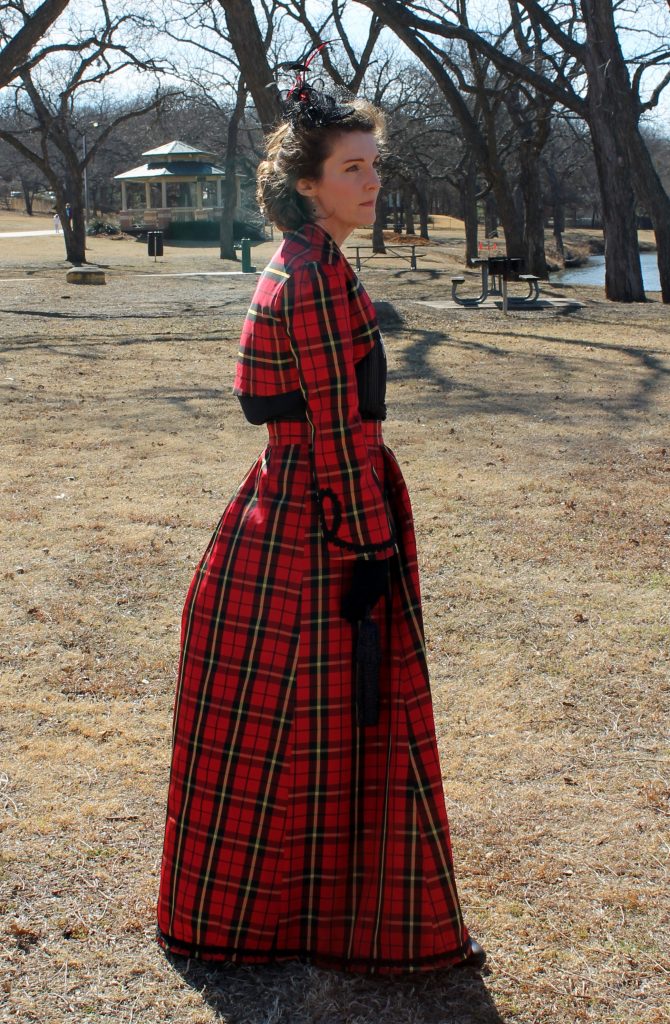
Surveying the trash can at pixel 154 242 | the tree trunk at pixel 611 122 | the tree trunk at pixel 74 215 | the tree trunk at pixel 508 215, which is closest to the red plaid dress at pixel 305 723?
the tree trunk at pixel 611 122

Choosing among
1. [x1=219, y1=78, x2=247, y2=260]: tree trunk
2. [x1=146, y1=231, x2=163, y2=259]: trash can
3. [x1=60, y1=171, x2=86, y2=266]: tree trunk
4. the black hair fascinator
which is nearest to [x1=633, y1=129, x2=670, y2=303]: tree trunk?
the black hair fascinator

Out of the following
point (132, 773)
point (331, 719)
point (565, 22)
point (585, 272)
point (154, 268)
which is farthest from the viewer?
point (585, 272)

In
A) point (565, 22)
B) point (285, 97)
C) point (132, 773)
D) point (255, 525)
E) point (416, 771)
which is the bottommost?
point (132, 773)

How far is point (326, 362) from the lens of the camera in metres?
2.06

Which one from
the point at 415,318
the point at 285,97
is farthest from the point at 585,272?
the point at 285,97

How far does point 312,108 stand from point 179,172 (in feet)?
171

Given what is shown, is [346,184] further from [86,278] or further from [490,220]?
[490,220]

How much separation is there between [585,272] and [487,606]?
94.3 feet

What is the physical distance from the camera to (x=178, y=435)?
7957 mm

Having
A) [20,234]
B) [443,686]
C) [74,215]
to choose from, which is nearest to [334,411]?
[443,686]

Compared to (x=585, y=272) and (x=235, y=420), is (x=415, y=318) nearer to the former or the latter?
(x=235, y=420)

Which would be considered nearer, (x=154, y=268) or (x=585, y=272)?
(x=154, y=268)

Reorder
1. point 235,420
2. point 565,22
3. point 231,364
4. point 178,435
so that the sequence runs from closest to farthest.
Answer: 1. point 178,435
2. point 235,420
3. point 231,364
4. point 565,22

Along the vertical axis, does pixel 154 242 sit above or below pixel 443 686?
above
